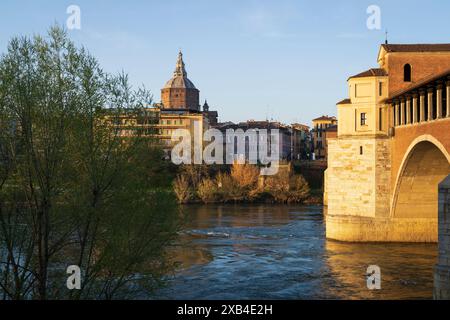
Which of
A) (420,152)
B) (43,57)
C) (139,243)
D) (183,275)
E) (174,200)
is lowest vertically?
(183,275)

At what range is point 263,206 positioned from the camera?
62344 mm

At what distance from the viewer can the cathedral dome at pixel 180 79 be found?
15000cm

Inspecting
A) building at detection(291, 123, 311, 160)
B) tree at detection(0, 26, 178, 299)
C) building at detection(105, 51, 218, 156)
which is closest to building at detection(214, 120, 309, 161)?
building at detection(291, 123, 311, 160)

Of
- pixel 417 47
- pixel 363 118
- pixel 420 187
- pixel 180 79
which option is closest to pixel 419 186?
pixel 420 187

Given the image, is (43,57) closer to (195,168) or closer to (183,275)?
(183,275)

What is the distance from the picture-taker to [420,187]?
111ft

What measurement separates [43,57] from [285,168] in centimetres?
5622

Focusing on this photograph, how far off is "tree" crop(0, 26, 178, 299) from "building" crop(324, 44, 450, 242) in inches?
821

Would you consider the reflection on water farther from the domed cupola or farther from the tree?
the domed cupola

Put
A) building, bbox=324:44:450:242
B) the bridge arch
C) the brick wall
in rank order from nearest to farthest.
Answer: the bridge arch, building, bbox=324:44:450:242, the brick wall

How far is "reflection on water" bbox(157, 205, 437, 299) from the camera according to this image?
2209 cm

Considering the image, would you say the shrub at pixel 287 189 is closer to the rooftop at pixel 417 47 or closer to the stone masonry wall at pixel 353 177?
the stone masonry wall at pixel 353 177

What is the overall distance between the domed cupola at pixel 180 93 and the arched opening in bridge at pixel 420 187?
116307mm
